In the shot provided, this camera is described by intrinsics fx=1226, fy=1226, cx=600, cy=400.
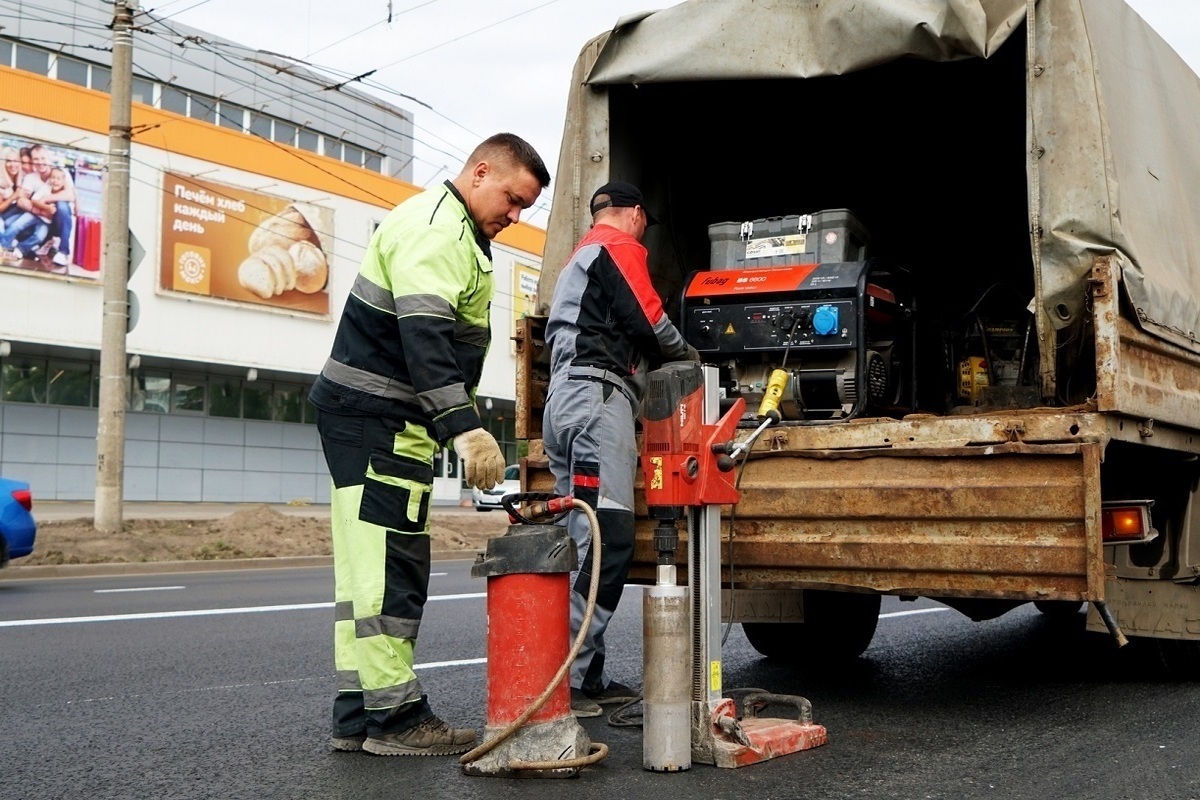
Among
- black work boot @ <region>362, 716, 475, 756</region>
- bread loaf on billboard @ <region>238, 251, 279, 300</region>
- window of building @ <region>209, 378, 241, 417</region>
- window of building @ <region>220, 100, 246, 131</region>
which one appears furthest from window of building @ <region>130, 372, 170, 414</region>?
black work boot @ <region>362, 716, 475, 756</region>

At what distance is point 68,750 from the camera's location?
13.6 feet

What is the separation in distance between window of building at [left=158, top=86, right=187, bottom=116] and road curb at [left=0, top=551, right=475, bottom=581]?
76.8 feet

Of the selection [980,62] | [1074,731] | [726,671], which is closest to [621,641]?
[726,671]

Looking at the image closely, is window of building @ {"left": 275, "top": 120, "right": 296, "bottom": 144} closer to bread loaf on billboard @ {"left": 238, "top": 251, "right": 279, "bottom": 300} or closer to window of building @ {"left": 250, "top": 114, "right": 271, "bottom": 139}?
window of building @ {"left": 250, "top": 114, "right": 271, "bottom": 139}

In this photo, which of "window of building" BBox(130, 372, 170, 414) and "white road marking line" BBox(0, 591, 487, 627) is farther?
"window of building" BBox(130, 372, 170, 414)

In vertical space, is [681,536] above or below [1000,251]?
below

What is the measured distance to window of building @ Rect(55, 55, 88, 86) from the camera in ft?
106

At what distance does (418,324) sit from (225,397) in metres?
27.3

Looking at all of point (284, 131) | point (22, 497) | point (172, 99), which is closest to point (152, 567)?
point (22, 497)

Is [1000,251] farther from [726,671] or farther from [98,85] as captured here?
[98,85]

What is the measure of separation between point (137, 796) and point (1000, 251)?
6051mm

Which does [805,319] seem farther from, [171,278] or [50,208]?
[171,278]

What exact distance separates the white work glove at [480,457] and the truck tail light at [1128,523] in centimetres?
234

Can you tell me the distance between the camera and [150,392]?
28281mm
